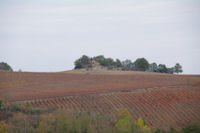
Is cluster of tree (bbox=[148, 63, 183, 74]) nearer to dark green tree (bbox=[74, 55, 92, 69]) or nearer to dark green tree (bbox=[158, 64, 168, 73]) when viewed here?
dark green tree (bbox=[158, 64, 168, 73])

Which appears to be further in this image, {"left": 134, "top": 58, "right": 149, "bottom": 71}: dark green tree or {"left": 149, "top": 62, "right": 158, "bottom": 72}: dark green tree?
{"left": 134, "top": 58, "right": 149, "bottom": 71}: dark green tree

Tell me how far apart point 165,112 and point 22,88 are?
17852 millimetres

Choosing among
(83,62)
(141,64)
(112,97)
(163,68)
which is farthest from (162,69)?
(112,97)

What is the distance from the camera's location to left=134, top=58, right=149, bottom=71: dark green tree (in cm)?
9129

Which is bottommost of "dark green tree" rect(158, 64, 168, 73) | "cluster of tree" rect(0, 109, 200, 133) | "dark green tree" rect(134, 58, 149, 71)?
"cluster of tree" rect(0, 109, 200, 133)

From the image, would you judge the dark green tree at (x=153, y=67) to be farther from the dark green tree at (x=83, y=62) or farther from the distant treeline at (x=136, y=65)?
the dark green tree at (x=83, y=62)

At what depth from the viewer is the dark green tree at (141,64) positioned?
91.3 metres

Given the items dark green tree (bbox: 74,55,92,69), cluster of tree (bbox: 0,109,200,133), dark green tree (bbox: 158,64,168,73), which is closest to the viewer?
cluster of tree (bbox: 0,109,200,133)

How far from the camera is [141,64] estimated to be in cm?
9188

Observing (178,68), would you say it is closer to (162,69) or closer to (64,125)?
(162,69)

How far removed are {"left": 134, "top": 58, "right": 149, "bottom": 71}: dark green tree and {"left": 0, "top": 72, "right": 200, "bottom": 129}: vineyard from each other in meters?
44.9

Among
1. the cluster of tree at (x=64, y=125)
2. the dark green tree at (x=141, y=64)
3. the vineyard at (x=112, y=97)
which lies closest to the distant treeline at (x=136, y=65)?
the dark green tree at (x=141, y=64)

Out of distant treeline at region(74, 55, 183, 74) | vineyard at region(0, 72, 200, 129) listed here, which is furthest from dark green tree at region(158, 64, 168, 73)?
vineyard at region(0, 72, 200, 129)

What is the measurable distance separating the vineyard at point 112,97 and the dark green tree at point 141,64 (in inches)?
1768
